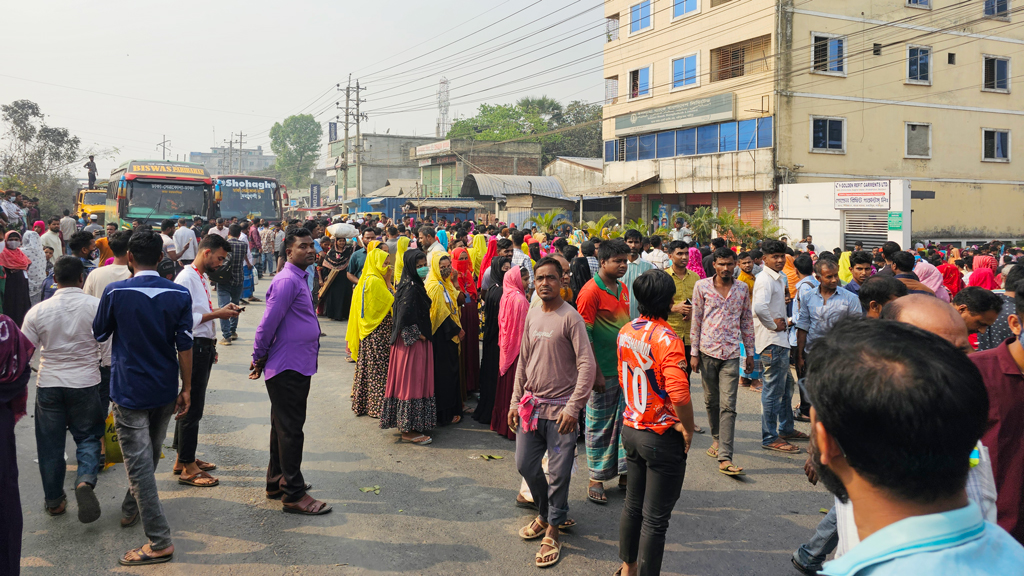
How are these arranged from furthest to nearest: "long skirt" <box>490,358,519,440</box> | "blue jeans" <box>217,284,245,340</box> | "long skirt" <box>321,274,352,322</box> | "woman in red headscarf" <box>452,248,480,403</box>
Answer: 1. "long skirt" <box>321,274,352,322</box>
2. "blue jeans" <box>217,284,245,340</box>
3. "woman in red headscarf" <box>452,248,480,403</box>
4. "long skirt" <box>490,358,519,440</box>

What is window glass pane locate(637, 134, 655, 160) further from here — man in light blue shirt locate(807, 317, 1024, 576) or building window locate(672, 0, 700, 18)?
man in light blue shirt locate(807, 317, 1024, 576)

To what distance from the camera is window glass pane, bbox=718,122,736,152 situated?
93.2ft

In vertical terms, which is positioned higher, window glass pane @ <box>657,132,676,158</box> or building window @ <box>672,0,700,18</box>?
building window @ <box>672,0,700,18</box>

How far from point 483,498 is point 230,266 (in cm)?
794

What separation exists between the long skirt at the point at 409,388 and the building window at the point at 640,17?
30411 mm

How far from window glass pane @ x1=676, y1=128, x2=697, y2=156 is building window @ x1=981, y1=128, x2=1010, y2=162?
42.1 ft

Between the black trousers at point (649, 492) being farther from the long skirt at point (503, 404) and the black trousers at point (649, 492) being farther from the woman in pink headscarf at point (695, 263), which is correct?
the woman in pink headscarf at point (695, 263)

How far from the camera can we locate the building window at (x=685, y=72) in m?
30.2

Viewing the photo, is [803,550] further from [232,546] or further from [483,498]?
[232,546]

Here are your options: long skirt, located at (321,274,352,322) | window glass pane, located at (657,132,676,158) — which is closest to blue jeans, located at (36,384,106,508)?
long skirt, located at (321,274,352,322)

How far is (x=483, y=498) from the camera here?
17.0ft

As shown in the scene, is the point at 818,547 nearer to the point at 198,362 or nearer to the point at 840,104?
the point at 198,362

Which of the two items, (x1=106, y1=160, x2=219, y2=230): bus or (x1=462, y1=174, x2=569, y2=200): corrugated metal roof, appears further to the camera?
(x1=462, y1=174, x2=569, y2=200): corrugated metal roof

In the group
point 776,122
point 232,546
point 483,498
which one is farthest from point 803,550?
point 776,122
